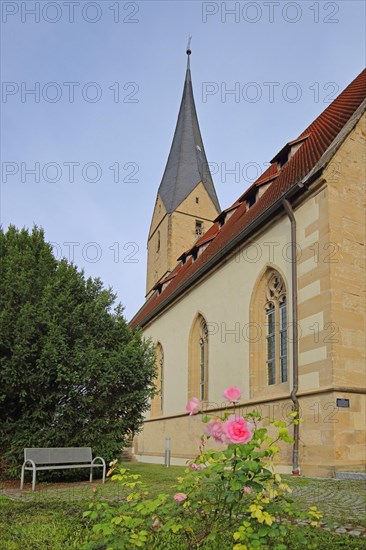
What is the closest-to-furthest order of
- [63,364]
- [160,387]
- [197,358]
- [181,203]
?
[63,364], [197,358], [160,387], [181,203]

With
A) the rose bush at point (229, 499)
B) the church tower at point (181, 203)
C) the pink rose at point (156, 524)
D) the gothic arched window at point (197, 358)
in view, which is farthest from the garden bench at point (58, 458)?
→ the church tower at point (181, 203)

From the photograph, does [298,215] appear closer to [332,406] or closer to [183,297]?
[332,406]

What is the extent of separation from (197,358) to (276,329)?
5.95 m

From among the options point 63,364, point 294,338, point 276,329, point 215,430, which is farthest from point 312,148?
point 215,430

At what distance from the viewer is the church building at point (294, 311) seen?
34.6 ft

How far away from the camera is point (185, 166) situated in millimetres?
34906

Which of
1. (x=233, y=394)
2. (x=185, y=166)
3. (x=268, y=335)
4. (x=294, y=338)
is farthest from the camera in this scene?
(x=185, y=166)

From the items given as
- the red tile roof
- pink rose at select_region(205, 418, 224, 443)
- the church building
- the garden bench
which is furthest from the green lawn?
the red tile roof

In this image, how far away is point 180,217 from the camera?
108 feet

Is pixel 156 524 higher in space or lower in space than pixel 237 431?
lower

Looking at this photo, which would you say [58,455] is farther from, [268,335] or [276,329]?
[268,335]

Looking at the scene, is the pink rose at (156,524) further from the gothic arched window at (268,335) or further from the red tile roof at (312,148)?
the red tile roof at (312,148)

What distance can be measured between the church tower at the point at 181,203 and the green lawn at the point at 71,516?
77.2 feet

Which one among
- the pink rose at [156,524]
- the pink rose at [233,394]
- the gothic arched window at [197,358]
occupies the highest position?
the gothic arched window at [197,358]
